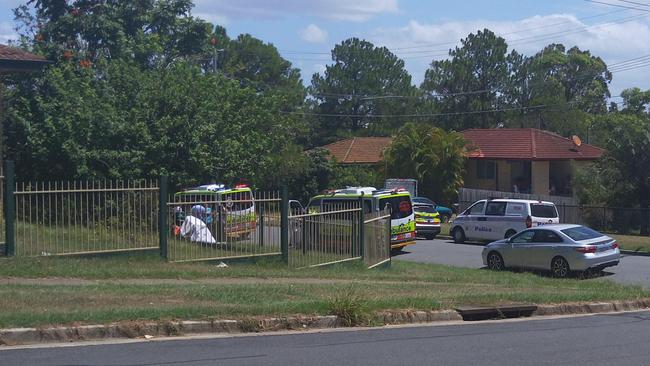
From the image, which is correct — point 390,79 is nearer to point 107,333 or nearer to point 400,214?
point 400,214

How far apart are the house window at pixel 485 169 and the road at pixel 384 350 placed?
4480cm

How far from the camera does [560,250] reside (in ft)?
75.0

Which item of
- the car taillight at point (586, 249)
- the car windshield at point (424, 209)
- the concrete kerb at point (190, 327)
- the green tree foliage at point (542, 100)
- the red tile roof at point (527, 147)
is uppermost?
the green tree foliage at point (542, 100)

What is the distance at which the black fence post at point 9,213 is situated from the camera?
16.3 m

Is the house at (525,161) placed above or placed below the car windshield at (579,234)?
above

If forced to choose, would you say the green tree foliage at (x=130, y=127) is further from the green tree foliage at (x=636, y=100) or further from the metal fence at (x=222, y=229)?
the green tree foliage at (x=636, y=100)

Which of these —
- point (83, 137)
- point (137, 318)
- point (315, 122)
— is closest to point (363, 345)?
point (137, 318)

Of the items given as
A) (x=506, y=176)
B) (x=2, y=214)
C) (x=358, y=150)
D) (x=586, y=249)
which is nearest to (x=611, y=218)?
(x=506, y=176)

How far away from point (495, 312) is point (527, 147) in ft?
137

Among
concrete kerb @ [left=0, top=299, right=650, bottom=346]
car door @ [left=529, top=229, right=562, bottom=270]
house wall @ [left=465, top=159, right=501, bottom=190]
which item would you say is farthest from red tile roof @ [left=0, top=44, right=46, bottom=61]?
house wall @ [left=465, top=159, right=501, bottom=190]

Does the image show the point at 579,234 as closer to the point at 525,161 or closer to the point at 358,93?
the point at 525,161

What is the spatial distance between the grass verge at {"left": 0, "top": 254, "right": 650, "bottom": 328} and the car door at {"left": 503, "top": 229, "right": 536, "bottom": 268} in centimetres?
231

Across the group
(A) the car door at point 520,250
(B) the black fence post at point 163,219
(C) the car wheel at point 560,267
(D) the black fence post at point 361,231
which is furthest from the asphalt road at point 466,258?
(B) the black fence post at point 163,219

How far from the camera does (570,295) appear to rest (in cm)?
1620
